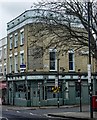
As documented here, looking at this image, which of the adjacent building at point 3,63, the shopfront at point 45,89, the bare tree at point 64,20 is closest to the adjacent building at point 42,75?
the shopfront at point 45,89

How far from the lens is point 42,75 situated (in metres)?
47.9

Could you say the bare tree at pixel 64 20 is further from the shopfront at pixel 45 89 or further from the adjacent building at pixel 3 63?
the adjacent building at pixel 3 63

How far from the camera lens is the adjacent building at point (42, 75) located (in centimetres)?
4778

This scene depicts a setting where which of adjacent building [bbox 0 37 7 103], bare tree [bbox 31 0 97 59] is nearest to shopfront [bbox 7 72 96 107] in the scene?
adjacent building [bbox 0 37 7 103]

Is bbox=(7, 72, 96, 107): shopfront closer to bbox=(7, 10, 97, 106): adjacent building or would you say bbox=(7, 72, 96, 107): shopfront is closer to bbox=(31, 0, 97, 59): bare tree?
bbox=(7, 10, 97, 106): adjacent building

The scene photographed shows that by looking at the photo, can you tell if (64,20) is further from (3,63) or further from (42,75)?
(3,63)

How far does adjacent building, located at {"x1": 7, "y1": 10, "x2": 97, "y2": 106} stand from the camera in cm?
4778

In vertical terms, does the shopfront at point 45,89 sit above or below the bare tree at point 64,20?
below

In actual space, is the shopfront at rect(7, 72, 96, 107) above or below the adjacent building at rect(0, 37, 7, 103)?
below

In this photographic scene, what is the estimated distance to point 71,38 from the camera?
93.6 feet

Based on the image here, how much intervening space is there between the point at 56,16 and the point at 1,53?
34.4m

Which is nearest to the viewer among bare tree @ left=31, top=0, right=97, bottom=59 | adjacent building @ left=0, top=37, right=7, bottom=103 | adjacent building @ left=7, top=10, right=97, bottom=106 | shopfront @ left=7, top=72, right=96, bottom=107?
bare tree @ left=31, top=0, right=97, bottom=59

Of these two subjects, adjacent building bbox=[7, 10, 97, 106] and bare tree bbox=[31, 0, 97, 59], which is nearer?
bare tree bbox=[31, 0, 97, 59]

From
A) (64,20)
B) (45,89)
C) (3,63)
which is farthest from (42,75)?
(64,20)
